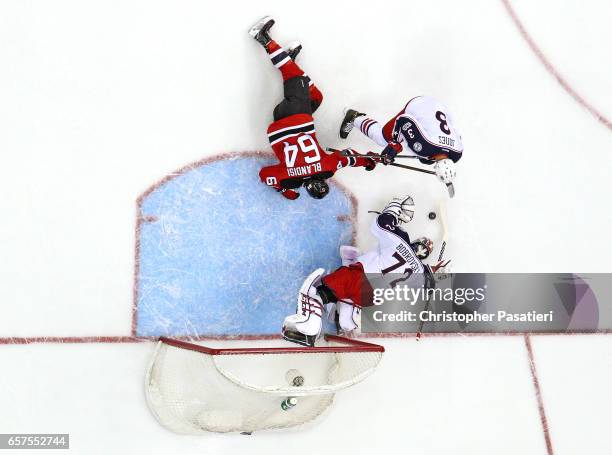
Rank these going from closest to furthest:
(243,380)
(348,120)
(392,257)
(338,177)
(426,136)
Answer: (243,380) < (426,136) < (392,257) < (348,120) < (338,177)

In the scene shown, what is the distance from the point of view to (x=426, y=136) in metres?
3.84

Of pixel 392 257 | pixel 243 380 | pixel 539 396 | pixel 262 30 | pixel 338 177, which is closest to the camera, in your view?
pixel 243 380

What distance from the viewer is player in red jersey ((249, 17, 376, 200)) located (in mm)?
3879

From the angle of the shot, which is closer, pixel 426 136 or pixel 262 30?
pixel 426 136

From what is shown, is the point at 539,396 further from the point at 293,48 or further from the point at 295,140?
the point at 293,48

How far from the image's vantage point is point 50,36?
4016 millimetres

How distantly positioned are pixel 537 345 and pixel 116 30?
339cm

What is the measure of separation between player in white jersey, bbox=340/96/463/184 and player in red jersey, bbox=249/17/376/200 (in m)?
0.19

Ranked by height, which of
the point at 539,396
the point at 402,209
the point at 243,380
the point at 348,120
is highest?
the point at 348,120

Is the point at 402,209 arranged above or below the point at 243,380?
above

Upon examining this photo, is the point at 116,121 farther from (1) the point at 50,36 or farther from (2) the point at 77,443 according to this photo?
(2) the point at 77,443

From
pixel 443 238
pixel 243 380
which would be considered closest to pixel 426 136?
pixel 443 238

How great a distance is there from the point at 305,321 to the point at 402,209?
0.90m

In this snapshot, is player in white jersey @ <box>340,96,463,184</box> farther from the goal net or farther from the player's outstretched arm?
the goal net
